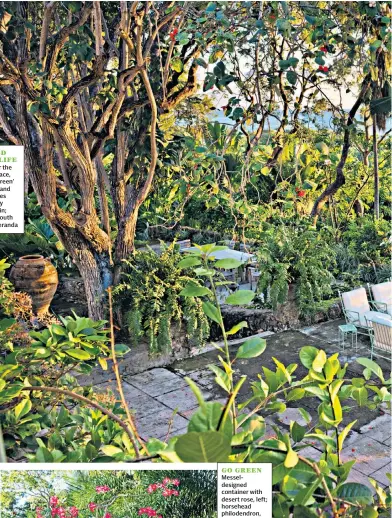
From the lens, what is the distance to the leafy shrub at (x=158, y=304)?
16.8ft

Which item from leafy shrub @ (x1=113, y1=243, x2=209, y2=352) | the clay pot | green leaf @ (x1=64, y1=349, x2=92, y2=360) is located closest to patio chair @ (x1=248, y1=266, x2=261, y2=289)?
leafy shrub @ (x1=113, y1=243, x2=209, y2=352)

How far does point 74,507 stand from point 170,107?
15.4 ft

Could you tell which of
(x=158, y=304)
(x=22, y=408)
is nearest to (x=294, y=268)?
(x=158, y=304)

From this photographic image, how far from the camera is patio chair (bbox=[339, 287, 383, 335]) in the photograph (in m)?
5.86

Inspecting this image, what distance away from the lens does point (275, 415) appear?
454 centimetres

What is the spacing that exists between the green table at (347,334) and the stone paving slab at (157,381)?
1.53 meters

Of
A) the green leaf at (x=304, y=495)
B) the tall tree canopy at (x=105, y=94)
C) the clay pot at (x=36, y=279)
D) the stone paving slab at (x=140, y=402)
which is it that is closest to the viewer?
the green leaf at (x=304, y=495)

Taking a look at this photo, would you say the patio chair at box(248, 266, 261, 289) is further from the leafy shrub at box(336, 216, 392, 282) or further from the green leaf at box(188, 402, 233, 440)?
the green leaf at box(188, 402, 233, 440)

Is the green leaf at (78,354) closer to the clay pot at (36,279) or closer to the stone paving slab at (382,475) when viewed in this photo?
the stone paving slab at (382,475)

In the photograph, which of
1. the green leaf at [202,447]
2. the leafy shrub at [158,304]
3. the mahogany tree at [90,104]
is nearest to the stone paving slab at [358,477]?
the leafy shrub at [158,304]

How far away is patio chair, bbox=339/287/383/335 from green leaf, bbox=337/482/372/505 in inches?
187

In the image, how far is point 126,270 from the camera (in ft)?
18.4

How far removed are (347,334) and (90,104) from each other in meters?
3.08

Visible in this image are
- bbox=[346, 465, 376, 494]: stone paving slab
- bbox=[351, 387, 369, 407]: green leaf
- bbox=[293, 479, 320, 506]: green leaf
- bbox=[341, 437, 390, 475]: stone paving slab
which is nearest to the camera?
bbox=[293, 479, 320, 506]: green leaf
